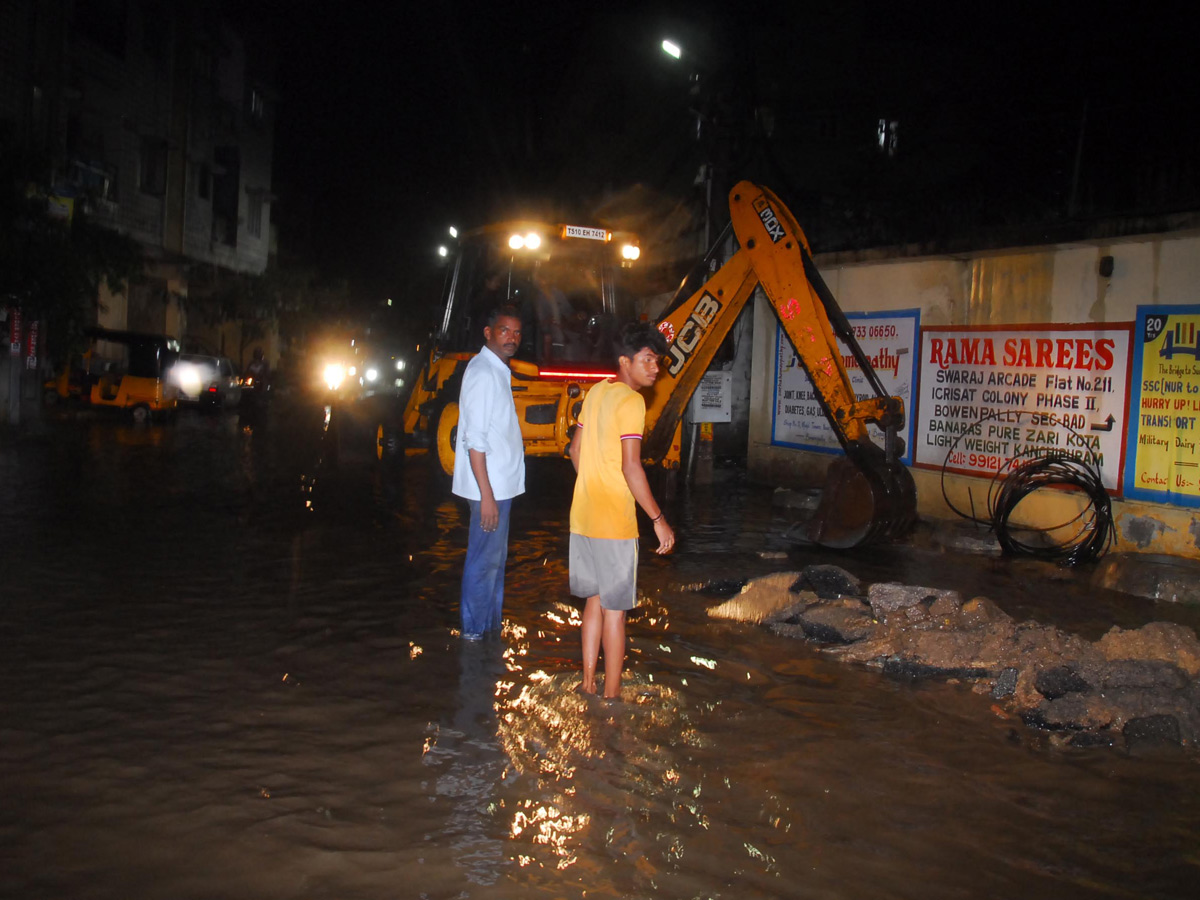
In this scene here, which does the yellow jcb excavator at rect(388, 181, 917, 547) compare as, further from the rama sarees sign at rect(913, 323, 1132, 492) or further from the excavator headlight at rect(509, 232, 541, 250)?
the rama sarees sign at rect(913, 323, 1132, 492)

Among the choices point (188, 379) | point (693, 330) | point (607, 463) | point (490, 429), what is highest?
point (693, 330)

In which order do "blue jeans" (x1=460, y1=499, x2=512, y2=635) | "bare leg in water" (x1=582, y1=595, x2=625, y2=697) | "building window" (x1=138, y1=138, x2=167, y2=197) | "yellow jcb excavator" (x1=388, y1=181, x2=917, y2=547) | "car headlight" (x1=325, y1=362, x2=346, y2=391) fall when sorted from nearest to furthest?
"bare leg in water" (x1=582, y1=595, x2=625, y2=697), "blue jeans" (x1=460, y1=499, x2=512, y2=635), "yellow jcb excavator" (x1=388, y1=181, x2=917, y2=547), "building window" (x1=138, y1=138, x2=167, y2=197), "car headlight" (x1=325, y1=362, x2=346, y2=391)

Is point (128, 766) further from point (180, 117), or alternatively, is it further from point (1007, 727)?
point (180, 117)

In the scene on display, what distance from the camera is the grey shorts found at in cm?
556

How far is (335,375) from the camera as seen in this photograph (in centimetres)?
3447

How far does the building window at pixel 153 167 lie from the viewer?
105ft

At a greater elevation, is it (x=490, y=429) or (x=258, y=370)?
(x=258, y=370)

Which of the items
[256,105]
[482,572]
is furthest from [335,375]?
[482,572]

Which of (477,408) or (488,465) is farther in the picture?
(488,465)

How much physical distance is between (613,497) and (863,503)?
520 centimetres

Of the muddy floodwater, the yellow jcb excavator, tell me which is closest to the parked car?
the yellow jcb excavator

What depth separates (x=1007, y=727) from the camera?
5.49 metres

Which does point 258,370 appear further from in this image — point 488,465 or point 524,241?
point 488,465

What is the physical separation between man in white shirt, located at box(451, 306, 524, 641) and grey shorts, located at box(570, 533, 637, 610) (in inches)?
36.7
